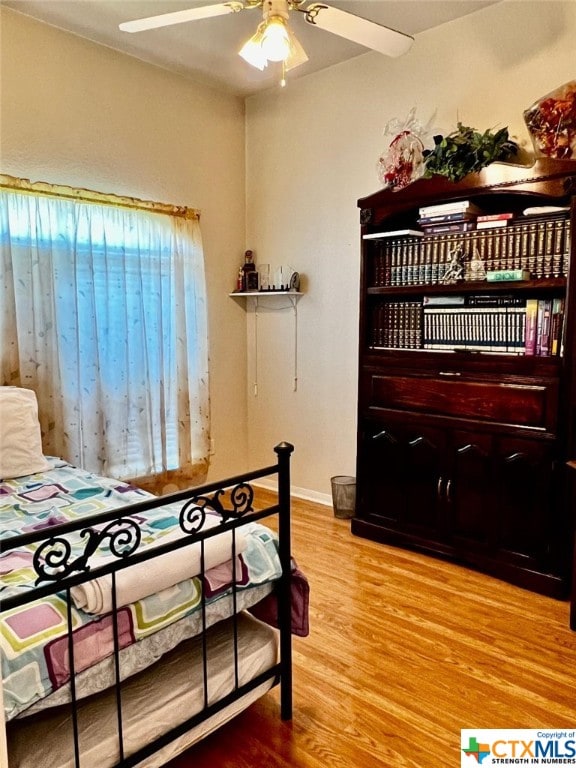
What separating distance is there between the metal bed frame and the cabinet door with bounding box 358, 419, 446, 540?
1473 millimetres

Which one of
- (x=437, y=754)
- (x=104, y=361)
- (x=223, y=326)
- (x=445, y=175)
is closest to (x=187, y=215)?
(x=223, y=326)

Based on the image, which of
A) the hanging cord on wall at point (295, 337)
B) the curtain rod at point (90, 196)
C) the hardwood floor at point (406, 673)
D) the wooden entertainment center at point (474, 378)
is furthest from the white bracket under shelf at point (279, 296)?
the hardwood floor at point (406, 673)

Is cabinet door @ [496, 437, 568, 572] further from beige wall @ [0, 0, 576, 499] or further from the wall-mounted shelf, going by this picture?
the wall-mounted shelf

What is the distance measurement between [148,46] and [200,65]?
38 centimetres

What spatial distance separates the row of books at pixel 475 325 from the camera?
8.79 ft

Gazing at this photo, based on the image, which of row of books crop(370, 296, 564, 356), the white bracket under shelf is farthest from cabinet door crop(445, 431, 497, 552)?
the white bracket under shelf

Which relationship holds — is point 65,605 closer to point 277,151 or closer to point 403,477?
point 403,477

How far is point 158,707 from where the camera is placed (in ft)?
5.03

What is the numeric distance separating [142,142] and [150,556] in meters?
3.00

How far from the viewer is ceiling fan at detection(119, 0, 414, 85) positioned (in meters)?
2.00

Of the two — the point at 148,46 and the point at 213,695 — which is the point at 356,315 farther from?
the point at 213,695

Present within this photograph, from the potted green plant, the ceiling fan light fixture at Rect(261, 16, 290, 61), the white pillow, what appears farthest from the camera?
the potted green plant

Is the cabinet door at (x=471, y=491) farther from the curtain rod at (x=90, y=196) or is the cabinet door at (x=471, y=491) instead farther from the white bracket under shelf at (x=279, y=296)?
the curtain rod at (x=90, y=196)

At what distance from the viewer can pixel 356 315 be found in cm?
371
